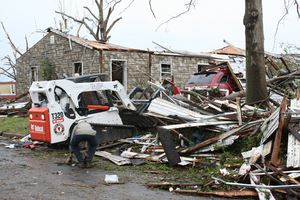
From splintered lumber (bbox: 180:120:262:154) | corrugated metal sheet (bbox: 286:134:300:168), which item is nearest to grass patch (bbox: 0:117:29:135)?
splintered lumber (bbox: 180:120:262:154)

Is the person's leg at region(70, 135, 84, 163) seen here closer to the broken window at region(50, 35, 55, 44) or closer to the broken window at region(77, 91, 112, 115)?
the broken window at region(77, 91, 112, 115)

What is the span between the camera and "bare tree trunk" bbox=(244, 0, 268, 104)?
12.8m

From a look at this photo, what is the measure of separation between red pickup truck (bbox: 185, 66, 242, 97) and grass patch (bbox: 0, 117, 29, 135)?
6.73 meters

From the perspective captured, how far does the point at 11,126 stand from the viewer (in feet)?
57.6

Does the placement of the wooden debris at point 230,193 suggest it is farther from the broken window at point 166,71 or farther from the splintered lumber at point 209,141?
the broken window at point 166,71

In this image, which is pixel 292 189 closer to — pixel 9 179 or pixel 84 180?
pixel 84 180

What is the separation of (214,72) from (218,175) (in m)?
9.31

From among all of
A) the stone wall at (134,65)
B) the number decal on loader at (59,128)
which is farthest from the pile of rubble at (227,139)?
the stone wall at (134,65)

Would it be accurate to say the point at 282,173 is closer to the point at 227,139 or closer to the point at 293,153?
the point at 293,153

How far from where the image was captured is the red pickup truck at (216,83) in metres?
16.1

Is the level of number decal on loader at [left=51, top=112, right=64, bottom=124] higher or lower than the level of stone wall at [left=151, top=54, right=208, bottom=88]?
lower

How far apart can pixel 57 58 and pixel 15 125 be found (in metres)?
9.35

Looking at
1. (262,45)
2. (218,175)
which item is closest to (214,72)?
(262,45)

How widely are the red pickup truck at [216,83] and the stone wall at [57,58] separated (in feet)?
24.8
